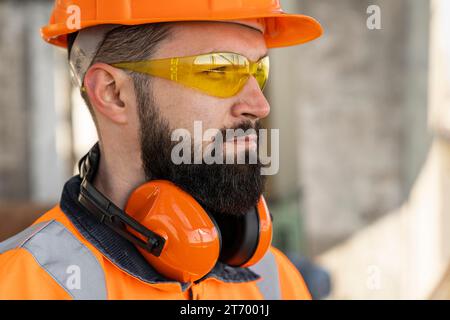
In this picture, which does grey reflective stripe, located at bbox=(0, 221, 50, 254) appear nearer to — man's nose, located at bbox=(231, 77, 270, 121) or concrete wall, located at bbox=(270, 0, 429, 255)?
man's nose, located at bbox=(231, 77, 270, 121)

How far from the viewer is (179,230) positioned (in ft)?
6.05

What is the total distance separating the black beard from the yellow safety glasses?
4.1 inches

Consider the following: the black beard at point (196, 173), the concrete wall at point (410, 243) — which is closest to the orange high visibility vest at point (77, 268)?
the black beard at point (196, 173)

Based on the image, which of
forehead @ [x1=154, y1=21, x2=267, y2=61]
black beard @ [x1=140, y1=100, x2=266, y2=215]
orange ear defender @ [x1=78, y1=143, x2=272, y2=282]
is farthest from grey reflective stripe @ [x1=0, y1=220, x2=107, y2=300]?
forehead @ [x1=154, y1=21, x2=267, y2=61]

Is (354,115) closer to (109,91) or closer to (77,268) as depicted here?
(109,91)

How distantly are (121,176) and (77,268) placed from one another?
329 millimetres

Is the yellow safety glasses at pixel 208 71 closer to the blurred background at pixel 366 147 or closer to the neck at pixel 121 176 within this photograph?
the neck at pixel 121 176

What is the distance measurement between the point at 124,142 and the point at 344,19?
4683 millimetres

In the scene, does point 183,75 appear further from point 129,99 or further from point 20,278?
point 20,278

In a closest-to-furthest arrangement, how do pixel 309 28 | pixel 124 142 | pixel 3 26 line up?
pixel 124 142
pixel 309 28
pixel 3 26

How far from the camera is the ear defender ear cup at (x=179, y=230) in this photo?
6.04 feet

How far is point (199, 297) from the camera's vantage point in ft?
6.62

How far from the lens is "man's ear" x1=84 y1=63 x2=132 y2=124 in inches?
77.8
